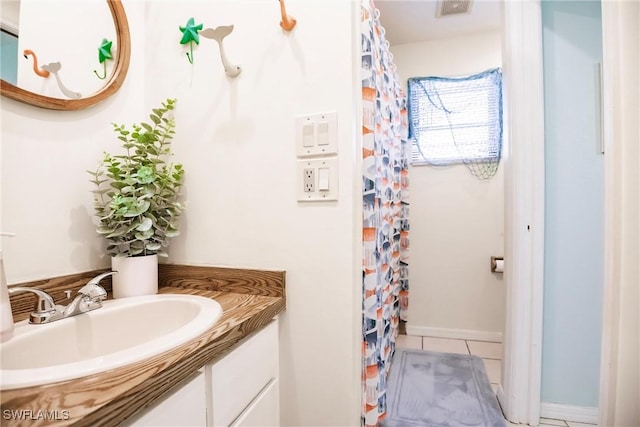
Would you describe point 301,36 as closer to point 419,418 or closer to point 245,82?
point 245,82

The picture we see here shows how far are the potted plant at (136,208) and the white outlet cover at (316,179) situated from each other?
0.42 meters

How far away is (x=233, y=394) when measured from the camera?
2.32 feet

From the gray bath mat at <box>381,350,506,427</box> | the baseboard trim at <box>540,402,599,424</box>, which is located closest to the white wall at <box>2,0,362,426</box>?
the gray bath mat at <box>381,350,506,427</box>

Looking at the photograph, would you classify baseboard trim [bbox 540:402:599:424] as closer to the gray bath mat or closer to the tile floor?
the gray bath mat

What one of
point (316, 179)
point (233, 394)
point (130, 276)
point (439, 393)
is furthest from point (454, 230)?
point (130, 276)

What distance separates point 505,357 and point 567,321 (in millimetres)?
331

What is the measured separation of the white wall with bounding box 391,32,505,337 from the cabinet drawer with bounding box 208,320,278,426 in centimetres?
177

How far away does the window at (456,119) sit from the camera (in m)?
2.18

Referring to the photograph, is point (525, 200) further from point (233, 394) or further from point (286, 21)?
point (233, 394)

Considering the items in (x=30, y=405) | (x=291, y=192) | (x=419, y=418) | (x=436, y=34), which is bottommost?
(x=419, y=418)

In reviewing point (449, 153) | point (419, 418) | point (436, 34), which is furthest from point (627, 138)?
point (436, 34)

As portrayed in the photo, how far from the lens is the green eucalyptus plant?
896 millimetres

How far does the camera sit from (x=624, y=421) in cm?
65

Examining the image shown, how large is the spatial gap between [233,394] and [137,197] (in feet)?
2.13
